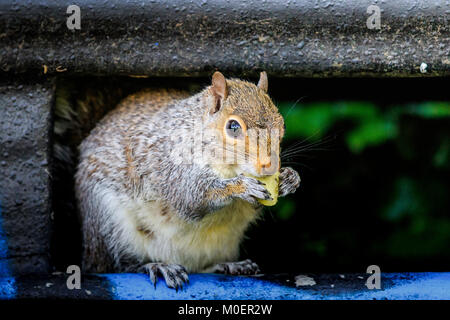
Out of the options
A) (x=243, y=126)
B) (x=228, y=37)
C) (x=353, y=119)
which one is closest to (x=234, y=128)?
(x=243, y=126)

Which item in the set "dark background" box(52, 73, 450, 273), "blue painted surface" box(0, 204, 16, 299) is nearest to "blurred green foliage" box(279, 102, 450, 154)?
"dark background" box(52, 73, 450, 273)

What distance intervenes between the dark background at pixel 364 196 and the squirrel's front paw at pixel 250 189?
674 mm

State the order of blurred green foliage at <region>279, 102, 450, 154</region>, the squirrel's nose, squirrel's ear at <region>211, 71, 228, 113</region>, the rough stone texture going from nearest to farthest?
the squirrel's nose
squirrel's ear at <region>211, 71, 228, 113</region>
the rough stone texture
blurred green foliage at <region>279, 102, 450, 154</region>

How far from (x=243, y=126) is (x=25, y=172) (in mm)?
536

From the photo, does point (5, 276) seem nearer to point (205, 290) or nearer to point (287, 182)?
point (205, 290)

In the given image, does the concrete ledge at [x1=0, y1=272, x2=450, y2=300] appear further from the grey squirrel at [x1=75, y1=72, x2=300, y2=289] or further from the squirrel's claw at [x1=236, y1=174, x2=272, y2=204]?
the squirrel's claw at [x1=236, y1=174, x2=272, y2=204]

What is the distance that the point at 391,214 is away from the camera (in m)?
2.00

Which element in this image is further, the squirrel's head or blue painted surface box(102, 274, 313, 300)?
blue painted surface box(102, 274, 313, 300)

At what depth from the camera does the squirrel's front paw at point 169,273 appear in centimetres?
127

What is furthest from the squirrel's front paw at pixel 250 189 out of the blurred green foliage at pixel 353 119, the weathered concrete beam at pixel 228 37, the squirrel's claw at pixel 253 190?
the blurred green foliage at pixel 353 119

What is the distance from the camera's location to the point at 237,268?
145cm

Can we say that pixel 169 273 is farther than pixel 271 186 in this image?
Yes

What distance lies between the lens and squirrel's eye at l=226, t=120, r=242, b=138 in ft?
3.70

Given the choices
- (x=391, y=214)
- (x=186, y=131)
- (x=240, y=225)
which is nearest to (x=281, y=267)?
(x=391, y=214)
